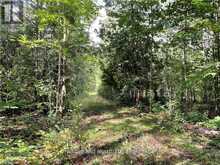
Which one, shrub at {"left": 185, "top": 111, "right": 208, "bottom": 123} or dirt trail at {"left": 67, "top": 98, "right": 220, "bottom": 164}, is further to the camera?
shrub at {"left": 185, "top": 111, "right": 208, "bottom": 123}

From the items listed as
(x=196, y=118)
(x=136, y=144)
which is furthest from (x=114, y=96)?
(x=136, y=144)

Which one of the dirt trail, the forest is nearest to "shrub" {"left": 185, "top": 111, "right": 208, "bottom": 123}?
the forest

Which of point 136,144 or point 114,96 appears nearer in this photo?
point 136,144

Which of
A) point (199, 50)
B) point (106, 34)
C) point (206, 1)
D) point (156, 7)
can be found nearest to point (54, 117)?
point (206, 1)

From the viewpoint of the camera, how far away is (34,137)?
21250mm

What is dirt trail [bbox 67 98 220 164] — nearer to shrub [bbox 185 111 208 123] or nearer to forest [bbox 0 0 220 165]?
forest [bbox 0 0 220 165]

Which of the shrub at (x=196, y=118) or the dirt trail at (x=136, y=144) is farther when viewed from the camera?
the shrub at (x=196, y=118)

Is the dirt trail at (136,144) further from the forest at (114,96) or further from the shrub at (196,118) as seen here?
the shrub at (196,118)

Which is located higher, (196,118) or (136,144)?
(136,144)

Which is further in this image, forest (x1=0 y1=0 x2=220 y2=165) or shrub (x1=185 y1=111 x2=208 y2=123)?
shrub (x1=185 y1=111 x2=208 y2=123)

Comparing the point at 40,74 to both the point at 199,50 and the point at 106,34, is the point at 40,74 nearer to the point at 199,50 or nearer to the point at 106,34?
the point at 106,34

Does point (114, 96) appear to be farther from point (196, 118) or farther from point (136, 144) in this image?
point (136, 144)

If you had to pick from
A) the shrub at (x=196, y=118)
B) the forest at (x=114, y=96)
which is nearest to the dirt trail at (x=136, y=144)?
the forest at (x=114, y=96)

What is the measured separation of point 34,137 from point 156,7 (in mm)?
16847
